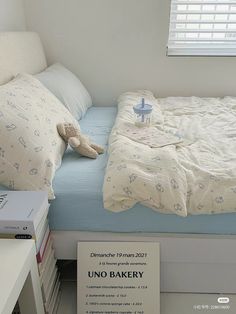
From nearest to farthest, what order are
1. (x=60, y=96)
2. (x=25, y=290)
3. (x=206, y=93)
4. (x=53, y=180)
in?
(x=25, y=290)
(x=53, y=180)
(x=60, y=96)
(x=206, y=93)

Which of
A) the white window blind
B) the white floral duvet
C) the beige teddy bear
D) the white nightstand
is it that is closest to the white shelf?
the white nightstand

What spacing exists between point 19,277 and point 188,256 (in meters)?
0.69

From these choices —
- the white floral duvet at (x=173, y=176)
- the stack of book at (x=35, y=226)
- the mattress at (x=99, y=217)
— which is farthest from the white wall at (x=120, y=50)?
the stack of book at (x=35, y=226)

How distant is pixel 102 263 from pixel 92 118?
1018 mm

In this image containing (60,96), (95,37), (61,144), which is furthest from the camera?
(95,37)

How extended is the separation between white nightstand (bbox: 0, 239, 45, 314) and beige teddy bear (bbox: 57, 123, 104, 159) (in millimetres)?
522

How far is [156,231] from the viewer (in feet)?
3.88

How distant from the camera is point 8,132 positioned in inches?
41.9

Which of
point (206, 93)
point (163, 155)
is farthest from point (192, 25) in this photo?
point (163, 155)

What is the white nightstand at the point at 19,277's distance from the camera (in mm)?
769

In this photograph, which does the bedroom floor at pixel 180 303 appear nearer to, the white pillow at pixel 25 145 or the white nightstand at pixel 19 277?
the white nightstand at pixel 19 277

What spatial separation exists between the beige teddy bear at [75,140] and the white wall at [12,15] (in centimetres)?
91

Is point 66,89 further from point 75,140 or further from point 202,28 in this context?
point 202,28

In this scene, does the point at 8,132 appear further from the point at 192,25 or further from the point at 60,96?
the point at 192,25
